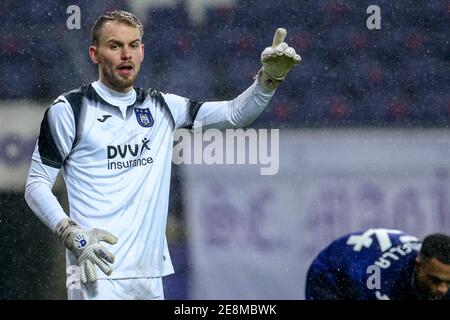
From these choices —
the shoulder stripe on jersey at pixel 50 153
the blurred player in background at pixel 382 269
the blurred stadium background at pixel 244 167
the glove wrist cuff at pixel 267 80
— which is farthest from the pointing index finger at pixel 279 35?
the blurred stadium background at pixel 244 167

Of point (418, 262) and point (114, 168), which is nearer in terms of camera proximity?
point (114, 168)

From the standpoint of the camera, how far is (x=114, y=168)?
4242 mm

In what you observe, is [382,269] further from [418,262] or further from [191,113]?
[191,113]

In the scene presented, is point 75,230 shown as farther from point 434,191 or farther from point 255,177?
point 434,191

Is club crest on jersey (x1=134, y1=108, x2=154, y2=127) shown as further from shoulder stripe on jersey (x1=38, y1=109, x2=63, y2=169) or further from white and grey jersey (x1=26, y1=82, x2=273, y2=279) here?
shoulder stripe on jersey (x1=38, y1=109, x2=63, y2=169)

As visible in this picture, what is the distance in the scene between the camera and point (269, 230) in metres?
5.81

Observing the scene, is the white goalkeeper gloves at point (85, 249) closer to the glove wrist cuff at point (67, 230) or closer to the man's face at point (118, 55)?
the glove wrist cuff at point (67, 230)

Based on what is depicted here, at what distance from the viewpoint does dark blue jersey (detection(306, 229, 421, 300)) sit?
484 centimetres

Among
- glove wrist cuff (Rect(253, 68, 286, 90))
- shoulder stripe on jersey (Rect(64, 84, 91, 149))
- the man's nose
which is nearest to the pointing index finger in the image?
glove wrist cuff (Rect(253, 68, 286, 90))

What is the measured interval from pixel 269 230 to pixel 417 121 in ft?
3.70

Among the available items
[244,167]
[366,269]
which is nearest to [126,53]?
[366,269]

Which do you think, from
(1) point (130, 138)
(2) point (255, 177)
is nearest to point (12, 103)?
(2) point (255, 177)

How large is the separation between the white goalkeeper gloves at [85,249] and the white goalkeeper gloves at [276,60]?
0.89 meters

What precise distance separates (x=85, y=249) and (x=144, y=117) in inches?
22.9
